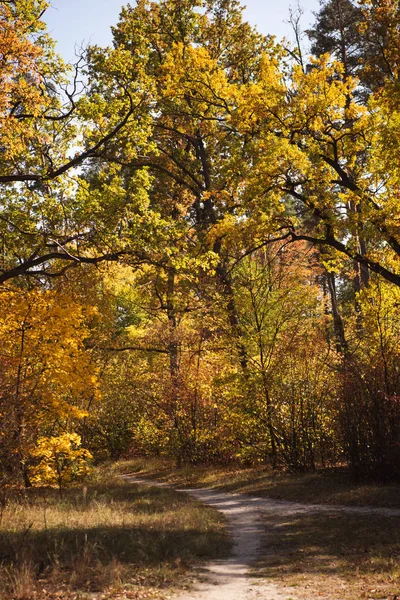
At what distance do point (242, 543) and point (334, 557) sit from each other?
184 centimetres

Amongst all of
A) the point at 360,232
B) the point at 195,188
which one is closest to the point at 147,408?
the point at 195,188

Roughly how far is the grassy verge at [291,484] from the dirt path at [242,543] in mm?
395

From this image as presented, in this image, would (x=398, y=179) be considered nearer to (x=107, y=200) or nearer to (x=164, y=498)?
(x=107, y=200)

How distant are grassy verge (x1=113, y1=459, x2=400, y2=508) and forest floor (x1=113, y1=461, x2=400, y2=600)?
0.03 meters

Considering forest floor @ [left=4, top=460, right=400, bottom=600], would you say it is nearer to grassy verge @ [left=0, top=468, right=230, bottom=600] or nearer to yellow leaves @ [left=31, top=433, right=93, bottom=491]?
grassy verge @ [left=0, top=468, right=230, bottom=600]

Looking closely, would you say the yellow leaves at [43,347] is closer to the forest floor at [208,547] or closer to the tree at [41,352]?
the tree at [41,352]

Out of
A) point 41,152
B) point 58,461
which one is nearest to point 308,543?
point 58,461

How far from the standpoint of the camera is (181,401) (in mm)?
21094

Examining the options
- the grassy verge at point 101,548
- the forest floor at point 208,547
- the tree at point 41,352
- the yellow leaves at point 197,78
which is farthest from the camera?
the yellow leaves at point 197,78

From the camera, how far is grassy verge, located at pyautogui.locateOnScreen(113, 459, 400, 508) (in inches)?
448

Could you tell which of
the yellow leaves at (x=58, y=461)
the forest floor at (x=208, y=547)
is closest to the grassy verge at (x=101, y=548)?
the forest floor at (x=208, y=547)

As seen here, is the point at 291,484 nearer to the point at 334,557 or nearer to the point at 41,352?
the point at 334,557

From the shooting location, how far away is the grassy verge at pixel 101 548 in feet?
18.9

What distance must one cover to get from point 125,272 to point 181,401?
11668 mm
